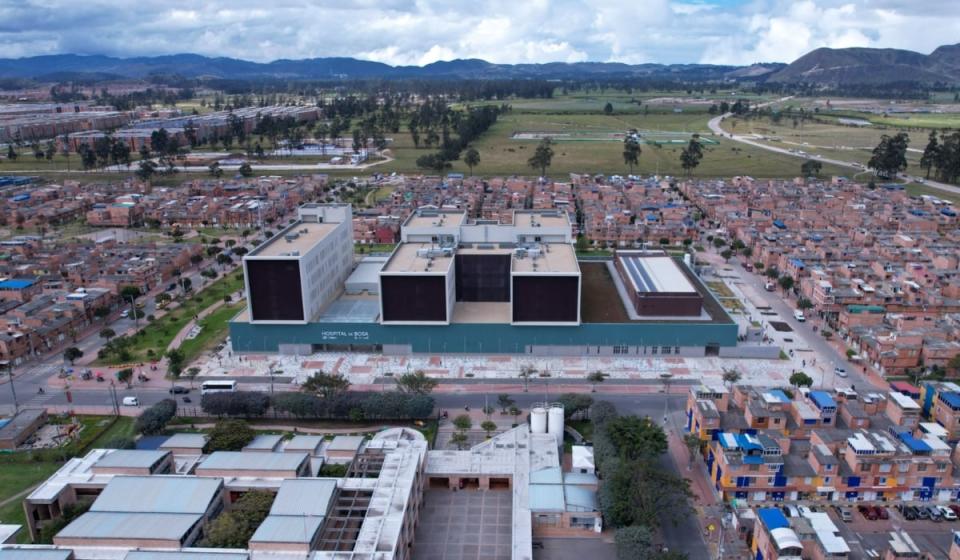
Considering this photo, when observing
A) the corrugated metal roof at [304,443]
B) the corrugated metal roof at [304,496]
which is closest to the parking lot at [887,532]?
the corrugated metal roof at [304,496]

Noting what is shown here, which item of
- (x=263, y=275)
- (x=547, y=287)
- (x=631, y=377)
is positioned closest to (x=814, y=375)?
(x=631, y=377)

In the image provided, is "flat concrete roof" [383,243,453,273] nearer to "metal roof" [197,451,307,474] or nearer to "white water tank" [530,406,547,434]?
"white water tank" [530,406,547,434]

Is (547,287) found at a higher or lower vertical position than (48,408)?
higher

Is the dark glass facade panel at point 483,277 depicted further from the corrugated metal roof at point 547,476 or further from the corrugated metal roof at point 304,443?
the corrugated metal roof at point 547,476

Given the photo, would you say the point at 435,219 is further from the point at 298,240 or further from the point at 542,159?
the point at 542,159

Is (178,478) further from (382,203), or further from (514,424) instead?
(382,203)
